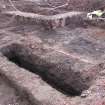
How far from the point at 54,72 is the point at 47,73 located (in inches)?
8.2

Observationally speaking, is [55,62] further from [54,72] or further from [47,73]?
[47,73]

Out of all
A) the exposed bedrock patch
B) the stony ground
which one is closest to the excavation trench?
the exposed bedrock patch

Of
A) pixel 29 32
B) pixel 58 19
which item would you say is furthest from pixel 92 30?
pixel 29 32

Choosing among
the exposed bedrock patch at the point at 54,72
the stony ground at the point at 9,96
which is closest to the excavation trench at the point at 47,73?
the exposed bedrock patch at the point at 54,72

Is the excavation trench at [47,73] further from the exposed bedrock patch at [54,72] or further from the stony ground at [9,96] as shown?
the stony ground at [9,96]

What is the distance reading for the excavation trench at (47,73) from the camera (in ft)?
14.5

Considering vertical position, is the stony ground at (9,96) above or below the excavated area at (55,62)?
below

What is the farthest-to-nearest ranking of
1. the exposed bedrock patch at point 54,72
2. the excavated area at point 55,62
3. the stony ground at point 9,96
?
the exposed bedrock patch at point 54,72, the stony ground at point 9,96, the excavated area at point 55,62

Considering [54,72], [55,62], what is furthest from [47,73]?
[55,62]

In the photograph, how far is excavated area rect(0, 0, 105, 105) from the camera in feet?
12.2

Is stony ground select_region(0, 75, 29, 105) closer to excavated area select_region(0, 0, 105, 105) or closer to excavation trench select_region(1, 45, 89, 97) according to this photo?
excavated area select_region(0, 0, 105, 105)

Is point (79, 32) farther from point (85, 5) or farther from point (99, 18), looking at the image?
point (85, 5)

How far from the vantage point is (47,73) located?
504 cm

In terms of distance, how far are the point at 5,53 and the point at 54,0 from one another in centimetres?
346
